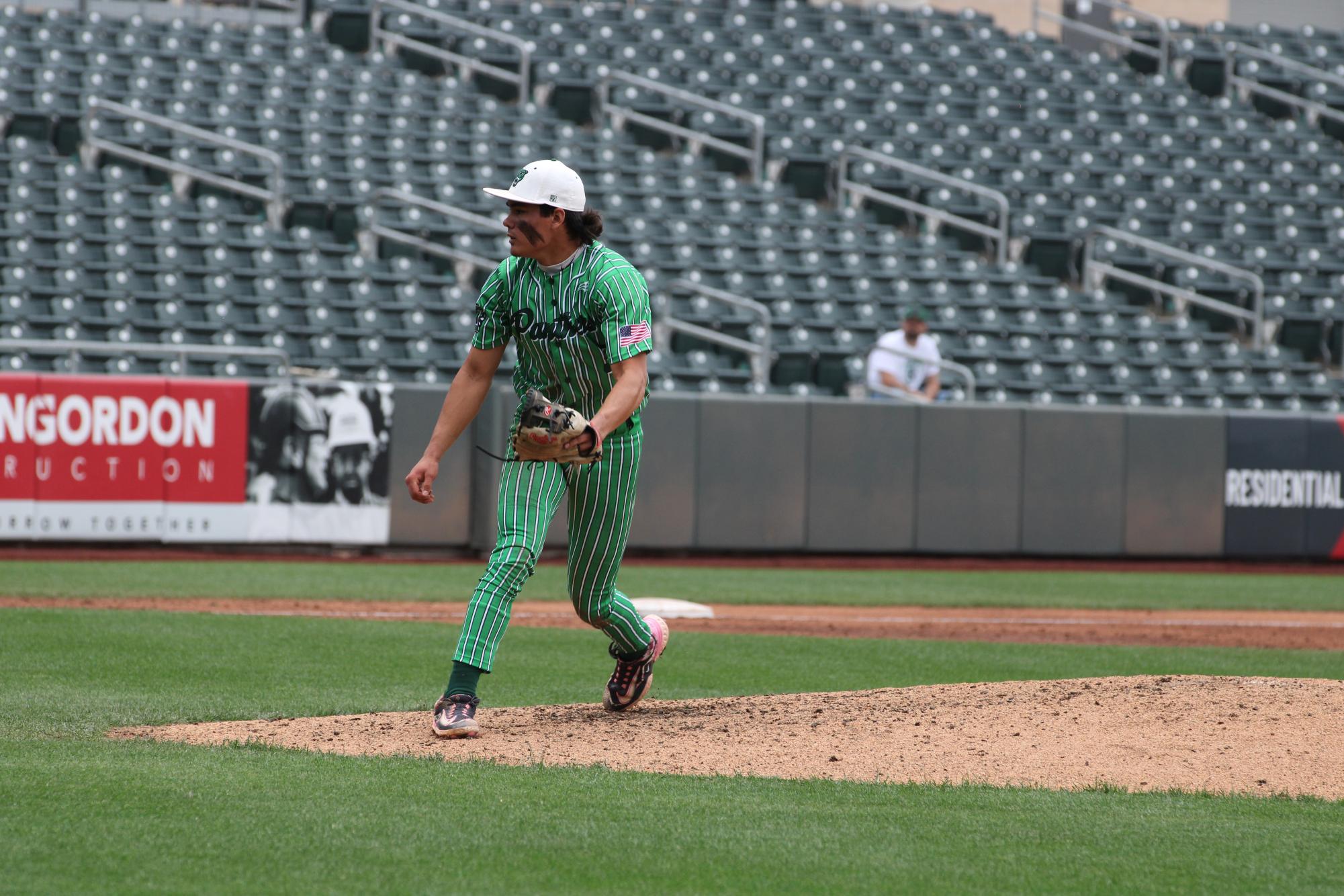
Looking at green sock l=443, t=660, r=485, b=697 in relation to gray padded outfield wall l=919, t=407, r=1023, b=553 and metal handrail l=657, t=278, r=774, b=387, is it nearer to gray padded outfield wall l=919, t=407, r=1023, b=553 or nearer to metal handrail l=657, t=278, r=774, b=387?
gray padded outfield wall l=919, t=407, r=1023, b=553

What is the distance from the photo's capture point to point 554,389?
211 inches

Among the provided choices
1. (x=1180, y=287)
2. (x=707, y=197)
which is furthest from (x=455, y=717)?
(x=1180, y=287)

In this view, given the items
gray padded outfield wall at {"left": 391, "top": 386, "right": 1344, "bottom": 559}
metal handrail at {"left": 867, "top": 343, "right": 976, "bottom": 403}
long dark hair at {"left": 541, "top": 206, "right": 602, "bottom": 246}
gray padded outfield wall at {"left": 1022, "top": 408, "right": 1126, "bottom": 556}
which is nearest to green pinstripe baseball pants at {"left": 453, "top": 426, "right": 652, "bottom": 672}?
long dark hair at {"left": 541, "top": 206, "right": 602, "bottom": 246}

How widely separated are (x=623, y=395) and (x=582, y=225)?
0.62m

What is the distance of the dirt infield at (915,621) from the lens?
953 cm

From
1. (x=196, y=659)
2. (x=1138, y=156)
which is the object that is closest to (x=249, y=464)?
(x=196, y=659)

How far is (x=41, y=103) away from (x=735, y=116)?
819cm

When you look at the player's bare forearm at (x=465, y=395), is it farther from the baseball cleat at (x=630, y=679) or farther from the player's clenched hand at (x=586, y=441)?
the baseball cleat at (x=630, y=679)

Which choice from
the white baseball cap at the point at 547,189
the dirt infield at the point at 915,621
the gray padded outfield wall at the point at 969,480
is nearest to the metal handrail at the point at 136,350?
the dirt infield at the point at 915,621

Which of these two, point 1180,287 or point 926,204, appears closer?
point 1180,287

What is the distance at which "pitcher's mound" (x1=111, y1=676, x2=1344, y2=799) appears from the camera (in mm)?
4754

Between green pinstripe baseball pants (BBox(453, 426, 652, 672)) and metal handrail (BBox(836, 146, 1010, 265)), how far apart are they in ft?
46.9

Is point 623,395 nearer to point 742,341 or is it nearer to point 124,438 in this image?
point 124,438

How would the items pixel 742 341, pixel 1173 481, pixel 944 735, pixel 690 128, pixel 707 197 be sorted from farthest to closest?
1. pixel 690 128
2. pixel 707 197
3. pixel 742 341
4. pixel 1173 481
5. pixel 944 735
